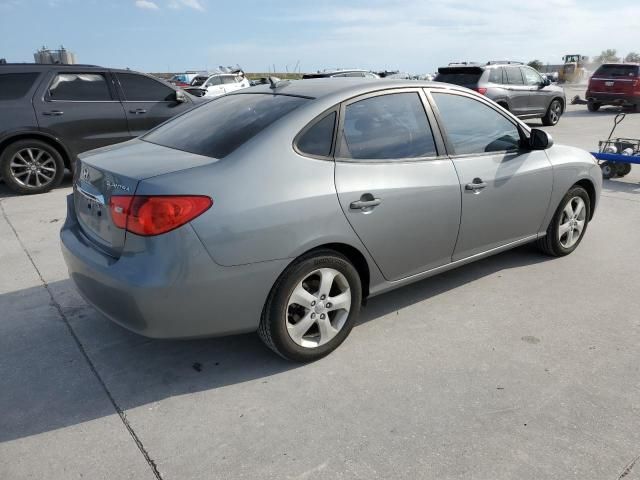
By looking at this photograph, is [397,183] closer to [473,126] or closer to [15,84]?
[473,126]

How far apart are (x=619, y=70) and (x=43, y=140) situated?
730 inches

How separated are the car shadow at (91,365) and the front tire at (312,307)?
17 centimetres

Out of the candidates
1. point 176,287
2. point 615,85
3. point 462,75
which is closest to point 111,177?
point 176,287

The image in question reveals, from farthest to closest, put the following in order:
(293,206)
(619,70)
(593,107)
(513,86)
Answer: (593,107) → (619,70) → (513,86) → (293,206)

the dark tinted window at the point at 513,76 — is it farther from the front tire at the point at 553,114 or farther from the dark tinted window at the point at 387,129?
the dark tinted window at the point at 387,129

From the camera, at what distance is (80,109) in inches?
298

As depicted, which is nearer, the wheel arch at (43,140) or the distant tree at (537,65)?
the wheel arch at (43,140)

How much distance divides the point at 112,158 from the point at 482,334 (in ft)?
8.22

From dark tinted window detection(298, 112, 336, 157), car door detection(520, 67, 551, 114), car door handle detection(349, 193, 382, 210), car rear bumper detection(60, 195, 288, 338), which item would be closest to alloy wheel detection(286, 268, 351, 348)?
car rear bumper detection(60, 195, 288, 338)

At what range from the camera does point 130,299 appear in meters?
2.63

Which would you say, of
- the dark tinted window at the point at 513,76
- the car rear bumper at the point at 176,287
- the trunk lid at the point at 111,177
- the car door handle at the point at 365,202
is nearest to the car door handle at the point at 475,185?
the car door handle at the point at 365,202

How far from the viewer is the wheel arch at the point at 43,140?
708 centimetres

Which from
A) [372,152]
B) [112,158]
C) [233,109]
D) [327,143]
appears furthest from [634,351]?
[112,158]

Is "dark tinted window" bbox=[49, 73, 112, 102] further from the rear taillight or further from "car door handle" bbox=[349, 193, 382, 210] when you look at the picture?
"car door handle" bbox=[349, 193, 382, 210]
